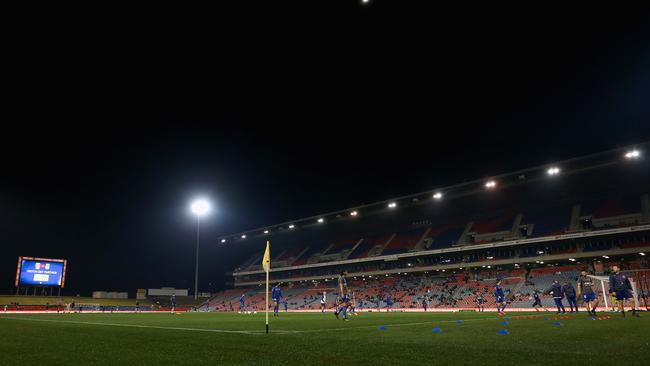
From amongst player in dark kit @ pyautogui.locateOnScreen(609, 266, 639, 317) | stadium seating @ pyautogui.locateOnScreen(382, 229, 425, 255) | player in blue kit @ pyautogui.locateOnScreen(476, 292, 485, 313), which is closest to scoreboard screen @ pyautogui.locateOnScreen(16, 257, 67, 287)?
stadium seating @ pyautogui.locateOnScreen(382, 229, 425, 255)

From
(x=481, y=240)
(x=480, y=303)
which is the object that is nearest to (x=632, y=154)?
(x=481, y=240)

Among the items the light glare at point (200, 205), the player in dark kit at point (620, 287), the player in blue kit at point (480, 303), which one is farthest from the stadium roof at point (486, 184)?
the player in dark kit at point (620, 287)

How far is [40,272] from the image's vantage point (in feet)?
161

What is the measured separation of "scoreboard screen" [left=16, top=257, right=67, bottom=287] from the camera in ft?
156

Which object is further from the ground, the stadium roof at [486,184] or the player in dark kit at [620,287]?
the stadium roof at [486,184]

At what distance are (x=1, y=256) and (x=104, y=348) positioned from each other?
5310 centimetres

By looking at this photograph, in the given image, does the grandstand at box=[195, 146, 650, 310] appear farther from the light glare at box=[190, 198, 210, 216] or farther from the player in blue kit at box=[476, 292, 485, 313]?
the light glare at box=[190, 198, 210, 216]

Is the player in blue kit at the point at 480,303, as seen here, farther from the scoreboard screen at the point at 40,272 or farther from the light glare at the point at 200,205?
the scoreboard screen at the point at 40,272

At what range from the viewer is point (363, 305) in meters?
47.8

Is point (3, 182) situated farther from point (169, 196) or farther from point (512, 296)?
point (512, 296)

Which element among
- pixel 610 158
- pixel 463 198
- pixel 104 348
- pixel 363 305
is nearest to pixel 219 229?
pixel 363 305

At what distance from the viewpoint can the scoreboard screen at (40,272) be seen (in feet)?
156

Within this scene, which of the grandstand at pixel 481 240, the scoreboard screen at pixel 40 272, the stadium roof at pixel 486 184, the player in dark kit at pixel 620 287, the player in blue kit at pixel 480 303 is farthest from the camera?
the scoreboard screen at pixel 40 272

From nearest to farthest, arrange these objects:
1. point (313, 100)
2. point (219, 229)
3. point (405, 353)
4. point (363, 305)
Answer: point (405, 353)
point (313, 100)
point (363, 305)
point (219, 229)
